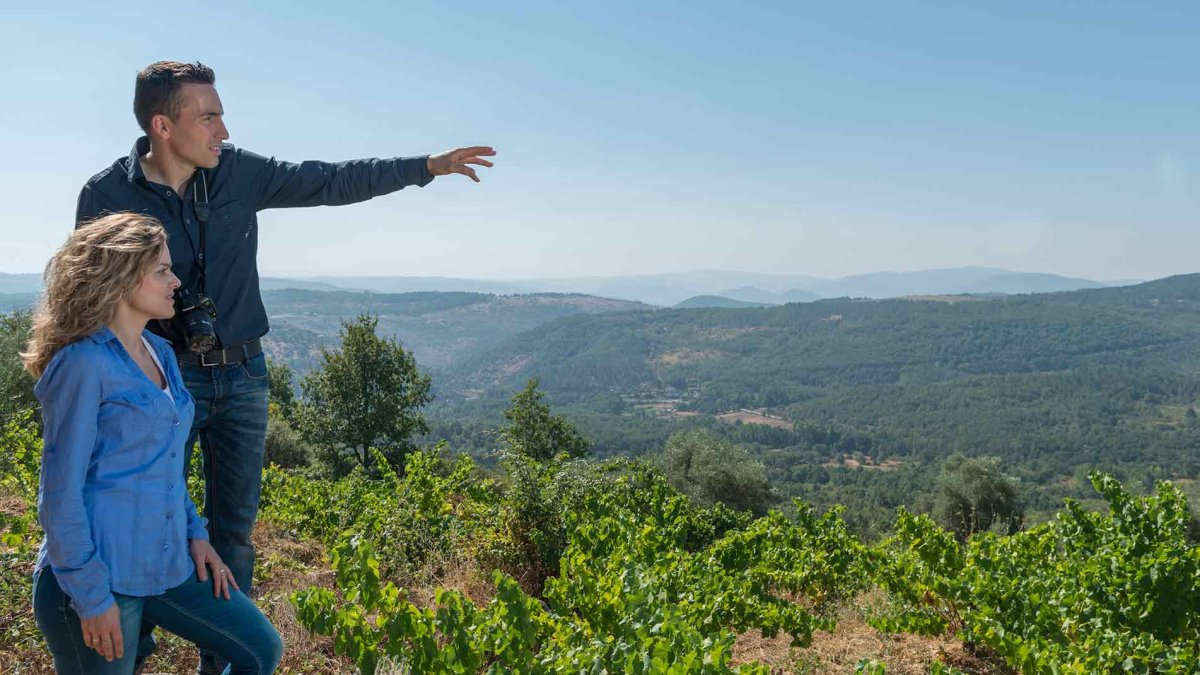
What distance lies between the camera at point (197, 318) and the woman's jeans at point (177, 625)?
0.88m

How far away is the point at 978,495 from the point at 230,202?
118ft

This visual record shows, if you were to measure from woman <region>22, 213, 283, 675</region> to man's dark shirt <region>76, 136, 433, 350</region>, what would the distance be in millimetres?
578

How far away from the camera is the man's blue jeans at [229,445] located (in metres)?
2.83

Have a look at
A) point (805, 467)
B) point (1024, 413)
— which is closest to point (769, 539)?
point (805, 467)

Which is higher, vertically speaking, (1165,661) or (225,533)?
(225,533)

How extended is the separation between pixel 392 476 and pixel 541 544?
2175 mm

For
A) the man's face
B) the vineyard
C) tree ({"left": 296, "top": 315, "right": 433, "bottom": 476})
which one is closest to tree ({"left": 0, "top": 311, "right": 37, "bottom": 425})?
tree ({"left": 296, "top": 315, "right": 433, "bottom": 476})

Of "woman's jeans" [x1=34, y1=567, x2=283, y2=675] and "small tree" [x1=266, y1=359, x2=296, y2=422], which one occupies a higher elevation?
"woman's jeans" [x1=34, y1=567, x2=283, y2=675]

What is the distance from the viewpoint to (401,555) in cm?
605

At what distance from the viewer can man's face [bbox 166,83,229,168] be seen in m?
2.75

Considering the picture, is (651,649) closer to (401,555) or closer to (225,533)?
(225,533)

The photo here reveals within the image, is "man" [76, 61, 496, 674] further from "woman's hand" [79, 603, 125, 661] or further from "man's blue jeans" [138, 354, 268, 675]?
"woman's hand" [79, 603, 125, 661]

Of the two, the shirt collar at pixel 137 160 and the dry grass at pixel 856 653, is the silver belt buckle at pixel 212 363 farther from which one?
the dry grass at pixel 856 653

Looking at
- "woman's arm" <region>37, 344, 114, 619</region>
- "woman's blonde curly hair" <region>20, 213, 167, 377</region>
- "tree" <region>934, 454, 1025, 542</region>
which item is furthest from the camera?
"tree" <region>934, 454, 1025, 542</region>
